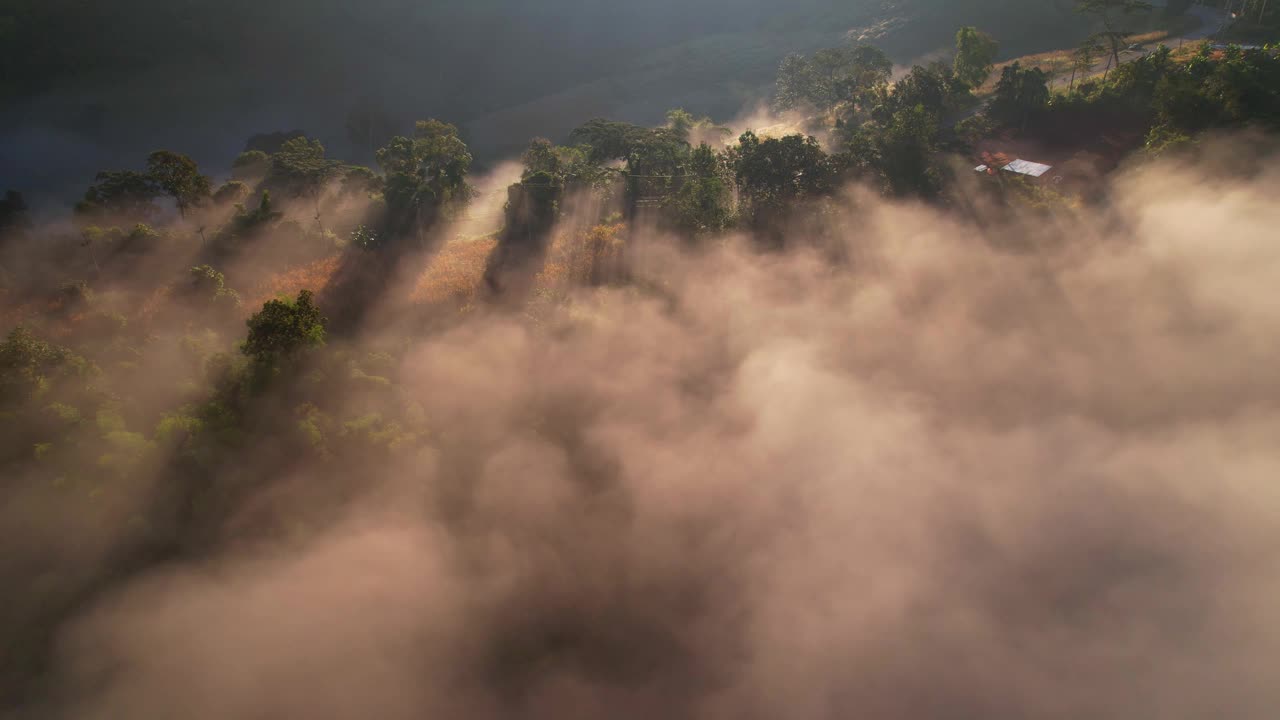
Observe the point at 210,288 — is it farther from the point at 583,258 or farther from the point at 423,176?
the point at 583,258

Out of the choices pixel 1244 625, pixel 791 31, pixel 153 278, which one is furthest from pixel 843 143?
pixel 791 31

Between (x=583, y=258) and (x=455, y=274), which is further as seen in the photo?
(x=583, y=258)

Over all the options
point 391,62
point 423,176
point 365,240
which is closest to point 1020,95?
point 423,176

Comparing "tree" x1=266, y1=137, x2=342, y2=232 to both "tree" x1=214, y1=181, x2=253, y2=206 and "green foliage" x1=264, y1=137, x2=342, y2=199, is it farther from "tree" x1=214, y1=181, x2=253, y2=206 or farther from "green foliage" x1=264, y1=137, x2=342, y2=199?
"tree" x1=214, y1=181, x2=253, y2=206

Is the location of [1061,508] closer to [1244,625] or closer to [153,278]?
[1244,625]

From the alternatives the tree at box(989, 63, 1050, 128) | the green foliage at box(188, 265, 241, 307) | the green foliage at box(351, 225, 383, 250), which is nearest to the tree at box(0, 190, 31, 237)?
the green foliage at box(188, 265, 241, 307)

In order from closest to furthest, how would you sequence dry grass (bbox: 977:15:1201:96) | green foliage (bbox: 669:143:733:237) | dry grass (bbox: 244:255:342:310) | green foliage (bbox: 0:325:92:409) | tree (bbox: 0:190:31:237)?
green foliage (bbox: 0:325:92:409) → dry grass (bbox: 244:255:342:310) → green foliage (bbox: 669:143:733:237) → tree (bbox: 0:190:31:237) → dry grass (bbox: 977:15:1201:96)
